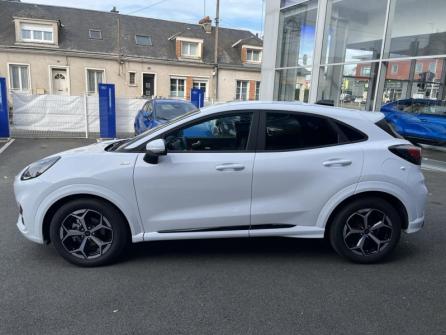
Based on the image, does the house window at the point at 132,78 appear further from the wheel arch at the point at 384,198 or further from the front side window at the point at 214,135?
the wheel arch at the point at 384,198

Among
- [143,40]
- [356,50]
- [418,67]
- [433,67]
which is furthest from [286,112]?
[143,40]

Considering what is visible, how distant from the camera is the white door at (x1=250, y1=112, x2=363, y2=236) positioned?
372 centimetres

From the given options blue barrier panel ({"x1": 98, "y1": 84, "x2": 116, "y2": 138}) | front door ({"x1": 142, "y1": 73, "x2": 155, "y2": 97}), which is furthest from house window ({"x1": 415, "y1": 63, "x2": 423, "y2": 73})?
front door ({"x1": 142, "y1": 73, "x2": 155, "y2": 97})

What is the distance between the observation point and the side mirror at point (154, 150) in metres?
3.47

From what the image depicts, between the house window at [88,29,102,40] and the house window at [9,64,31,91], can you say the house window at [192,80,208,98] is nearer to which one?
the house window at [88,29,102,40]

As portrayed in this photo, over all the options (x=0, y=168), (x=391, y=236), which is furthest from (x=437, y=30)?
(x=0, y=168)

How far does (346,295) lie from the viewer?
10.9ft

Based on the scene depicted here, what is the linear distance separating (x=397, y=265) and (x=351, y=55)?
9788mm

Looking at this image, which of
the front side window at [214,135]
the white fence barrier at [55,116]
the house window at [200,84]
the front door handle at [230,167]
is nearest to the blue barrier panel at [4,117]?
the white fence barrier at [55,116]

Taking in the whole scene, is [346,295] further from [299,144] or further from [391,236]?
[299,144]

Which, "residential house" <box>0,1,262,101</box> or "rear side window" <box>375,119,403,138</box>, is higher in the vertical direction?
"residential house" <box>0,1,262,101</box>

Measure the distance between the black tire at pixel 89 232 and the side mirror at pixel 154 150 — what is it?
59 cm

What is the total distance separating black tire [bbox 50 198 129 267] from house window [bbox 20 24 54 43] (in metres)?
30.1

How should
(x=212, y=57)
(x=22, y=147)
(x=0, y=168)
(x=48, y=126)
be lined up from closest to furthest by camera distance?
(x=0, y=168), (x=22, y=147), (x=48, y=126), (x=212, y=57)
